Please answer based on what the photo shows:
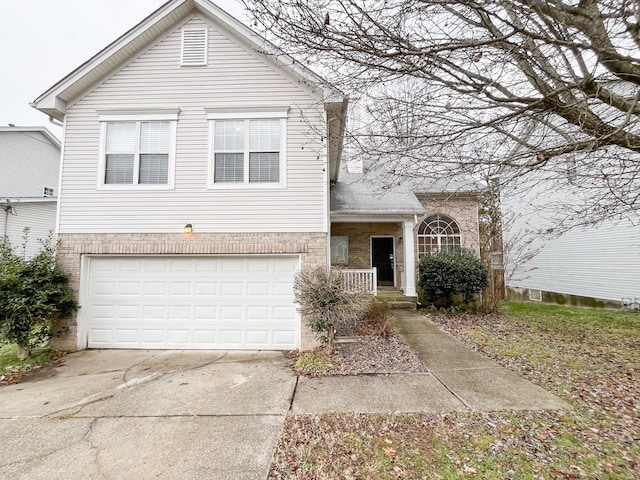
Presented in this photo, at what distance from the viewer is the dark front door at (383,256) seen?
556 inches

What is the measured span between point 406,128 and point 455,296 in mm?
7497

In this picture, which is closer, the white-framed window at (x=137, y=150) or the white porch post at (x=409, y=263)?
→ the white-framed window at (x=137, y=150)

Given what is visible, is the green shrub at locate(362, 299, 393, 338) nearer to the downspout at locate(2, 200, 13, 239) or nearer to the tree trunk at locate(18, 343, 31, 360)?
the tree trunk at locate(18, 343, 31, 360)

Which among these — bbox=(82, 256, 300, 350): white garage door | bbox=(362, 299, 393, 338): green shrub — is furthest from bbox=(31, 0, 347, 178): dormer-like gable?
bbox=(362, 299, 393, 338): green shrub

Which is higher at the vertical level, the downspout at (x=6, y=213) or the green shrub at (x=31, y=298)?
the downspout at (x=6, y=213)

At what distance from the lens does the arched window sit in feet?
46.4

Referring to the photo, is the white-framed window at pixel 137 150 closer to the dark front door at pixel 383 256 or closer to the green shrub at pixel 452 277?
the green shrub at pixel 452 277

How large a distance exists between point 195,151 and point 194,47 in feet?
8.30

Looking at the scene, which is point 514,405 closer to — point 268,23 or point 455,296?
point 268,23

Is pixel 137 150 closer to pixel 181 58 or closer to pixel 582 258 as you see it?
pixel 181 58

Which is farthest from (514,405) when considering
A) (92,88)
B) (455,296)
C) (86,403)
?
(92,88)

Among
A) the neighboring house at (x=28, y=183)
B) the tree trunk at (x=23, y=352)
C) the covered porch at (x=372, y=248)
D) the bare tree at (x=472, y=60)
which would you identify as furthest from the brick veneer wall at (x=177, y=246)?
the neighboring house at (x=28, y=183)

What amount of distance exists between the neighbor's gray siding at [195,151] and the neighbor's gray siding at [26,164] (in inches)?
543

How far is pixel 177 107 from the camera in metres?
7.11
